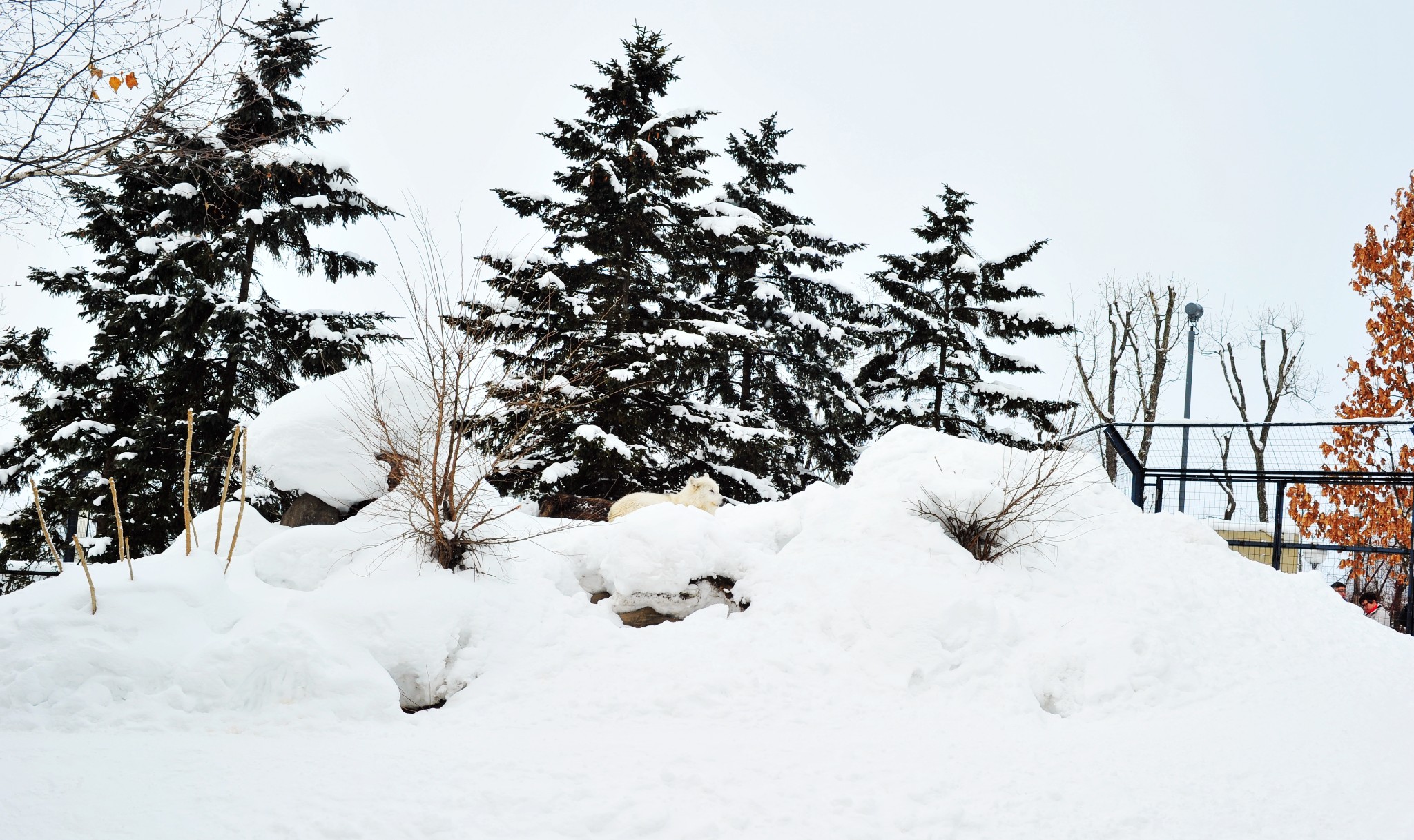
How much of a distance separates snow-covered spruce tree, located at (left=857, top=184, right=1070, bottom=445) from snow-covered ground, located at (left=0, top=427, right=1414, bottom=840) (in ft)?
28.1

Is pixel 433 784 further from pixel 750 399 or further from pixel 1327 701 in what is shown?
pixel 750 399

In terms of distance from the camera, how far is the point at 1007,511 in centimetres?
626

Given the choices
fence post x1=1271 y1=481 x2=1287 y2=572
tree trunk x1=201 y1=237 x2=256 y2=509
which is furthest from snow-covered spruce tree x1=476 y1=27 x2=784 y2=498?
fence post x1=1271 y1=481 x2=1287 y2=572

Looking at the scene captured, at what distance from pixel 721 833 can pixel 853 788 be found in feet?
2.54

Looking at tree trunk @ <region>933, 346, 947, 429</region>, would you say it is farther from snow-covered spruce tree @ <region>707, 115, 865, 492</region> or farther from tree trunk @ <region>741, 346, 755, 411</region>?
tree trunk @ <region>741, 346, 755, 411</region>

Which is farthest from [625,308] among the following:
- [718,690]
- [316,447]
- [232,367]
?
[718,690]

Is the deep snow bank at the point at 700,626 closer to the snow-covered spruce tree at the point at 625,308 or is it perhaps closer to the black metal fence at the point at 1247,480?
the black metal fence at the point at 1247,480

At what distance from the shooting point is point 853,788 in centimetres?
362

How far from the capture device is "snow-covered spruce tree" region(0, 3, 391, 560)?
11.7 m

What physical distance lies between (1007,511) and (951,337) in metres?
9.58

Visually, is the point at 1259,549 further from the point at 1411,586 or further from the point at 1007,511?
the point at 1007,511

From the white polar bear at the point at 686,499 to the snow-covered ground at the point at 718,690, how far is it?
1.19 m

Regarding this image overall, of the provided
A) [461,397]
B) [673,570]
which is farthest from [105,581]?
[673,570]

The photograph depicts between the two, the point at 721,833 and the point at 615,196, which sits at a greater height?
the point at 615,196
